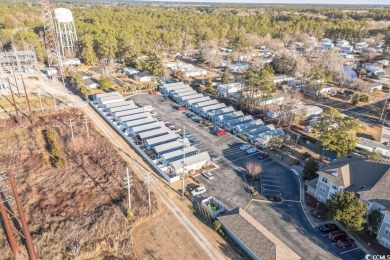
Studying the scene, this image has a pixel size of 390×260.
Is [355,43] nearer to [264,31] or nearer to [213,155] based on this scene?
[264,31]

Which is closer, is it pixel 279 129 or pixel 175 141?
pixel 175 141

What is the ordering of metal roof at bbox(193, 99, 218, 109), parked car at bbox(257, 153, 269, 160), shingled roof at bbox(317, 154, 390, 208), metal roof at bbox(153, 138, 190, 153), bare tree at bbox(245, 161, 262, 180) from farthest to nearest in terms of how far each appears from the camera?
metal roof at bbox(193, 99, 218, 109) → parked car at bbox(257, 153, 269, 160) → metal roof at bbox(153, 138, 190, 153) → bare tree at bbox(245, 161, 262, 180) → shingled roof at bbox(317, 154, 390, 208)

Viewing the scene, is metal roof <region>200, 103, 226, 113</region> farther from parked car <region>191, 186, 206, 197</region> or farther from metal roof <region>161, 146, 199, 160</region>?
parked car <region>191, 186, 206, 197</region>

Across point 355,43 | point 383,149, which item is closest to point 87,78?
point 383,149

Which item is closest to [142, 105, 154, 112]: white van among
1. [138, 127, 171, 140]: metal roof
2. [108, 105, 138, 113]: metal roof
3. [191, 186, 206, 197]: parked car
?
[108, 105, 138, 113]: metal roof

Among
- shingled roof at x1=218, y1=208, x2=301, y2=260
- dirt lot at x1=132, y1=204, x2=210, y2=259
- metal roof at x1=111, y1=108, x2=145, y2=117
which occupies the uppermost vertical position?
metal roof at x1=111, y1=108, x2=145, y2=117

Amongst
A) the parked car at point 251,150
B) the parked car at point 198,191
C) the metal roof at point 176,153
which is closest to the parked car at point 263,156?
the parked car at point 251,150

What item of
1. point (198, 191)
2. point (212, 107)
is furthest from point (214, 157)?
point (212, 107)
